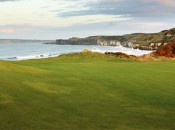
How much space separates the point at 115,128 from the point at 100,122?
664 millimetres

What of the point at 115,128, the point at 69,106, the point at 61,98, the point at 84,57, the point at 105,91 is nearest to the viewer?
the point at 115,128

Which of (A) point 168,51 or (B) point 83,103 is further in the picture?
(A) point 168,51

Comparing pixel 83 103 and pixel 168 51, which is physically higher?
pixel 83 103

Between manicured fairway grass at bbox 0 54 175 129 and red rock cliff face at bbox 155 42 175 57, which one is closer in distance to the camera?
manicured fairway grass at bbox 0 54 175 129

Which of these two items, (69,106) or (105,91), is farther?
(105,91)

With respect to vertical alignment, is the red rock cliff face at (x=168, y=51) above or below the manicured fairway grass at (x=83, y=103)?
below

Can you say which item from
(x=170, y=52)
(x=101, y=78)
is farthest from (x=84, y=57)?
(x=101, y=78)

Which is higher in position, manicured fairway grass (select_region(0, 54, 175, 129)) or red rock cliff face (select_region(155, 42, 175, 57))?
manicured fairway grass (select_region(0, 54, 175, 129))

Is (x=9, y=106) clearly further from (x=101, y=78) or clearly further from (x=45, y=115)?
(x=101, y=78)

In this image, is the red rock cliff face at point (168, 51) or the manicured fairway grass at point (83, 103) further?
the red rock cliff face at point (168, 51)

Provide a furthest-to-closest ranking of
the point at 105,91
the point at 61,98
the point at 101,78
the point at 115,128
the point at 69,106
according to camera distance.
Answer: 1. the point at 101,78
2. the point at 105,91
3. the point at 61,98
4. the point at 69,106
5. the point at 115,128

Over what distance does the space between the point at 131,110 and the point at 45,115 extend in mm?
2896

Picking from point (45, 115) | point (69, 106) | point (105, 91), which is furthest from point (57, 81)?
point (45, 115)

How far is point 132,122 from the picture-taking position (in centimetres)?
1033
